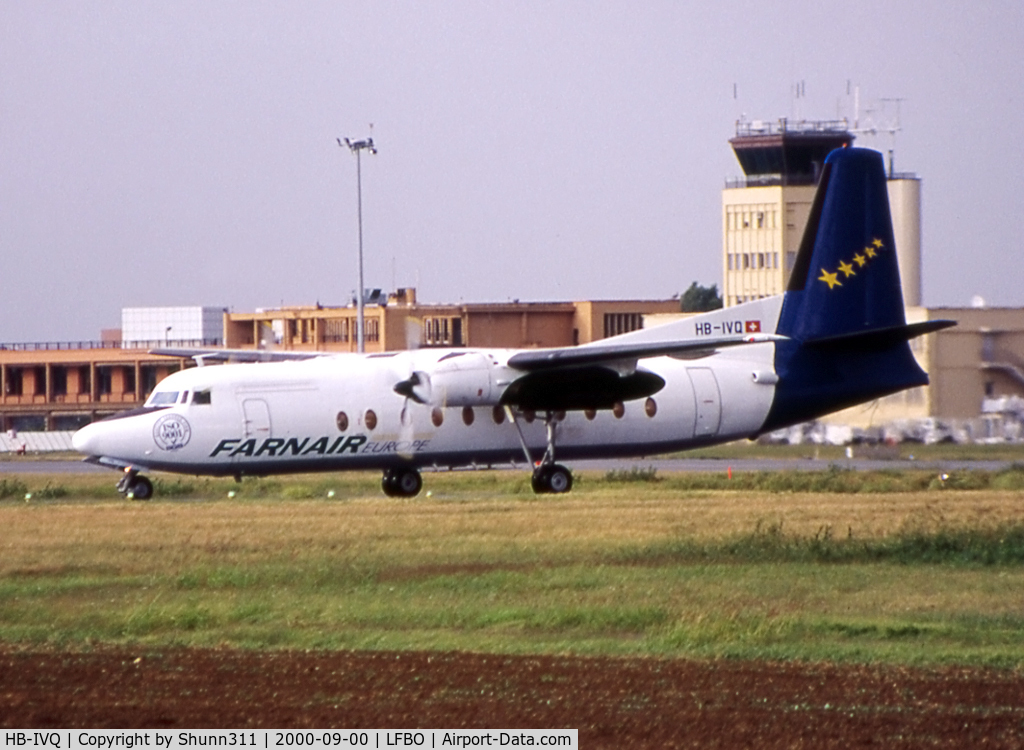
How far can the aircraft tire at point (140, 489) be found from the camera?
25.2m

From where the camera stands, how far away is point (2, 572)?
15586mm

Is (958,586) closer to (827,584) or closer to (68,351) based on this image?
(827,584)

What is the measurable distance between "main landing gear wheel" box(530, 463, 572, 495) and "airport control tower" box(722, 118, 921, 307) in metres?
40.5

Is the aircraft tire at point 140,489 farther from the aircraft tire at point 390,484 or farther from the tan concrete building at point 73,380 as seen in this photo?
the tan concrete building at point 73,380

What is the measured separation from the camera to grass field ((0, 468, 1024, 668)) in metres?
12.0

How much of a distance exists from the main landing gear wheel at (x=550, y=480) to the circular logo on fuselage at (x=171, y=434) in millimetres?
6291

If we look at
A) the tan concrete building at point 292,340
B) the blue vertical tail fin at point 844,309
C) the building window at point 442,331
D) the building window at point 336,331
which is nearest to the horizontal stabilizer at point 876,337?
the blue vertical tail fin at point 844,309

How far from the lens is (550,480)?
25.6 metres

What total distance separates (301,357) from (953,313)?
21.4m

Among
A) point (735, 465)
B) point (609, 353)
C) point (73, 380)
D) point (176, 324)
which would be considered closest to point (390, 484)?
point (609, 353)

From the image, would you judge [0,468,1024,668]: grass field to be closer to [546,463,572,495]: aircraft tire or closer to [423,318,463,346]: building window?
[546,463,572,495]: aircraft tire

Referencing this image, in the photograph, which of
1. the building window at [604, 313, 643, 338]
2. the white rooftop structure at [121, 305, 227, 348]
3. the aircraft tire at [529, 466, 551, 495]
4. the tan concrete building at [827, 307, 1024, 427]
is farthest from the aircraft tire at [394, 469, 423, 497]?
the white rooftop structure at [121, 305, 227, 348]

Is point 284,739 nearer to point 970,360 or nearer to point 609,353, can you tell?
point 609,353

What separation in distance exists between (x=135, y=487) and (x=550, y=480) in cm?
753
